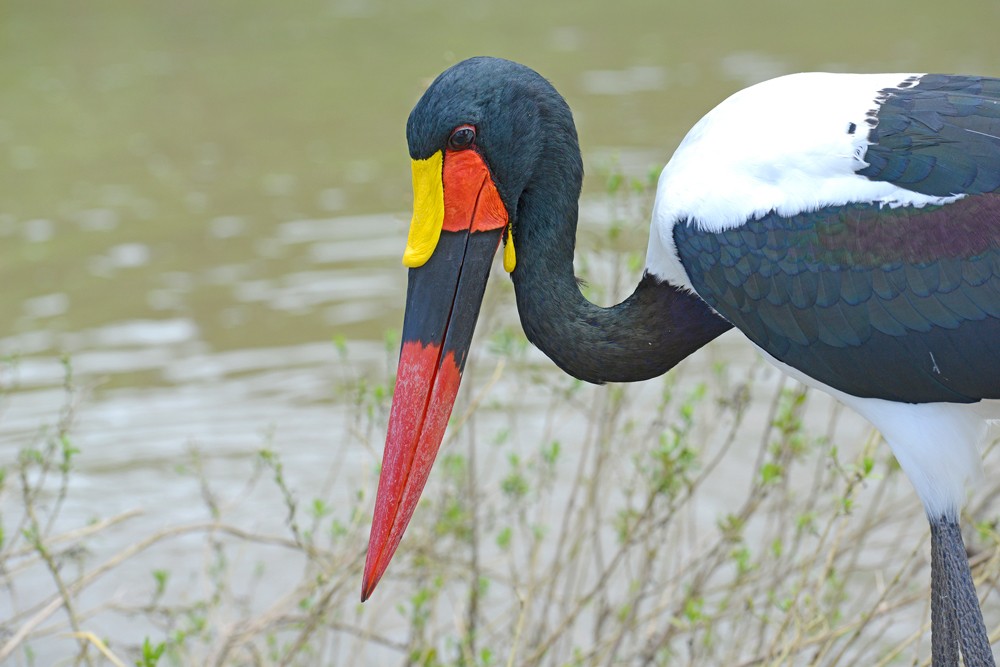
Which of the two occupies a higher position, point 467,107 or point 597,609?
point 467,107

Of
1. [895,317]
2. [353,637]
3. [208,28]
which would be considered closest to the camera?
[895,317]

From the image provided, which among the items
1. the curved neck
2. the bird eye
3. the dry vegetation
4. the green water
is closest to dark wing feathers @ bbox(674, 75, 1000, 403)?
the curved neck

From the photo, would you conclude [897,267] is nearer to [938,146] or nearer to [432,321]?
[938,146]

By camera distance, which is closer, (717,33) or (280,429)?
(280,429)

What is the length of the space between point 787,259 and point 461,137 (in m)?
0.80

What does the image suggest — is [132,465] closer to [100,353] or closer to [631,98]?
[100,353]

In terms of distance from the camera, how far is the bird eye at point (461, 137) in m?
3.18

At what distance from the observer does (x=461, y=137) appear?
3.19m

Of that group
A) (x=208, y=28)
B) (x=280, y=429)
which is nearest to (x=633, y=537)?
(x=280, y=429)

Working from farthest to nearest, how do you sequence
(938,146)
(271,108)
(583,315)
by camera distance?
1. (271,108)
2. (583,315)
3. (938,146)

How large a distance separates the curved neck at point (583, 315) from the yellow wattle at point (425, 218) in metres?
0.28

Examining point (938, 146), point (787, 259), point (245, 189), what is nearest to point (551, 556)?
point (787, 259)

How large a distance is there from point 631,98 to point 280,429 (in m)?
6.07

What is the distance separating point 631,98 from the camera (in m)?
11.5
